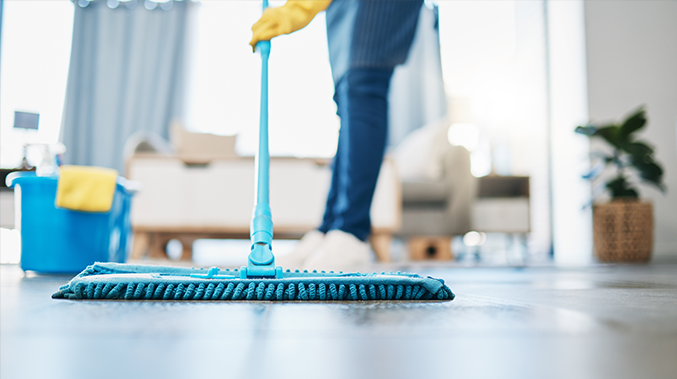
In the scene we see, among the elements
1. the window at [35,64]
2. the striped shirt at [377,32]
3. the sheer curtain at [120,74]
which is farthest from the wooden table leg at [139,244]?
the sheer curtain at [120,74]

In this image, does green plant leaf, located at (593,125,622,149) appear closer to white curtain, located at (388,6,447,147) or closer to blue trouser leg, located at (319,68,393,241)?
blue trouser leg, located at (319,68,393,241)

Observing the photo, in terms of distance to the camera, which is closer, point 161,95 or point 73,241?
point 73,241

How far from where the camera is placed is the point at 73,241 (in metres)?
0.96

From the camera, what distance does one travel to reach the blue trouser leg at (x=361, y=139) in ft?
3.81

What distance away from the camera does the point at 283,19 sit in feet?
2.01

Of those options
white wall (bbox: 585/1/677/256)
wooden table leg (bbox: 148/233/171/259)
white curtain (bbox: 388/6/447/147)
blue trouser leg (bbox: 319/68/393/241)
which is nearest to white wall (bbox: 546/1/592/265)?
white wall (bbox: 585/1/677/256)

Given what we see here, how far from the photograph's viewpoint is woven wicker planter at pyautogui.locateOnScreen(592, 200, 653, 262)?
1916 mm

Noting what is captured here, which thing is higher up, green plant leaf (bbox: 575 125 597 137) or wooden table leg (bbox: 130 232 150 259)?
green plant leaf (bbox: 575 125 597 137)

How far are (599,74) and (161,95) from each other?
3.84 metres

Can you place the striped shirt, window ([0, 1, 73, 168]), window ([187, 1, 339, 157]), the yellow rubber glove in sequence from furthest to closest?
1. window ([187, 1, 339, 157])
2. window ([0, 1, 73, 168])
3. the striped shirt
4. the yellow rubber glove

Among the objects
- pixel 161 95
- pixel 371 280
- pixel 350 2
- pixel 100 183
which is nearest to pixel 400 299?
pixel 371 280

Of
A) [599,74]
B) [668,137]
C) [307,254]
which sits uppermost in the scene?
[599,74]

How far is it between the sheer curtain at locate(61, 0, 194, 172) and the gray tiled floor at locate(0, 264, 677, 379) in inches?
184

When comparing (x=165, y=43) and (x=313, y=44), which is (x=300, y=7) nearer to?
(x=313, y=44)
